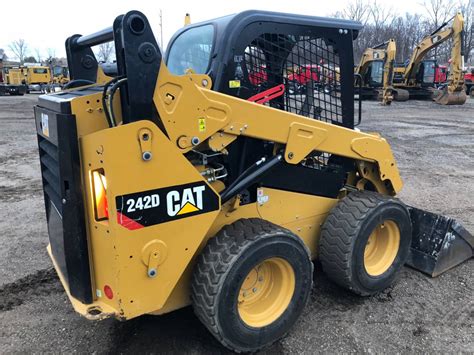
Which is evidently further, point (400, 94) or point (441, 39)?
point (400, 94)

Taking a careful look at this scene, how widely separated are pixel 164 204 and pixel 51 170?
91 centimetres

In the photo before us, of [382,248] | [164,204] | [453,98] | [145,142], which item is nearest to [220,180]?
[164,204]

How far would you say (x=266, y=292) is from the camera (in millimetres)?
3029

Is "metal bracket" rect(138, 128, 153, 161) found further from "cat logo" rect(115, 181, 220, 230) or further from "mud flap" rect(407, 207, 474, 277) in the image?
"mud flap" rect(407, 207, 474, 277)

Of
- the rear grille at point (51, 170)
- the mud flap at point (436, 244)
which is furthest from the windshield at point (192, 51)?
the mud flap at point (436, 244)

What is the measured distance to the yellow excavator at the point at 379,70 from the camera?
69.6 feet

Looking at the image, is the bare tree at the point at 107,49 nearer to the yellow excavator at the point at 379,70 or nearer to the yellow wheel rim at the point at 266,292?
the yellow wheel rim at the point at 266,292

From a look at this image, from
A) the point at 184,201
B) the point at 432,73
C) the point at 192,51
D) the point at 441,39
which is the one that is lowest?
the point at 184,201

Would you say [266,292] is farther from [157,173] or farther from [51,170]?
[51,170]

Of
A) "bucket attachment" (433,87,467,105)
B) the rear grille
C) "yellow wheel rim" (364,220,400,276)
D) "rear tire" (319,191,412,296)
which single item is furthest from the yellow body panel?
"bucket attachment" (433,87,467,105)

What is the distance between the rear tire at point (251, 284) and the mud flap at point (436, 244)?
5.36ft

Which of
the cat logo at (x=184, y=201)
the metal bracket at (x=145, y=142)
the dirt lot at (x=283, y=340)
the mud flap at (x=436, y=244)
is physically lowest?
the dirt lot at (x=283, y=340)

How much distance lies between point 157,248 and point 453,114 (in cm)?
1885

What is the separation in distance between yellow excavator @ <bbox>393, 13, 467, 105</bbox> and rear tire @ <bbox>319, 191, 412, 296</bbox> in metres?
18.5
